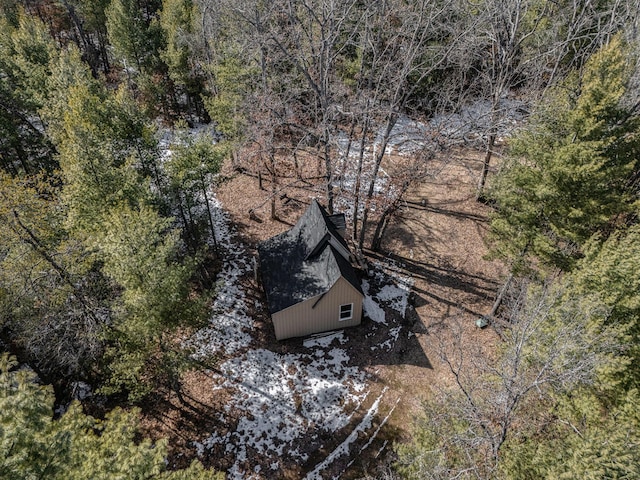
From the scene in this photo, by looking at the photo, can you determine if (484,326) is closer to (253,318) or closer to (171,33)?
(253,318)

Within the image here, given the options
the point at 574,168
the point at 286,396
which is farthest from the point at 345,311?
the point at 574,168

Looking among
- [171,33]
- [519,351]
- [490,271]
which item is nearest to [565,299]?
[519,351]

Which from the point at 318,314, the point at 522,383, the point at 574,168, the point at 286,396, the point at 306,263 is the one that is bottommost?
the point at 286,396

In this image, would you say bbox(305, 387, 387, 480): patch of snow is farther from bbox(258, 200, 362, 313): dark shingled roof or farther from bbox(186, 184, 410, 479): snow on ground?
bbox(258, 200, 362, 313): dark shingled roof

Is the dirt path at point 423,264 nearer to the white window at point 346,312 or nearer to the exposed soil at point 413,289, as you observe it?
the exposed soil at point 413,289

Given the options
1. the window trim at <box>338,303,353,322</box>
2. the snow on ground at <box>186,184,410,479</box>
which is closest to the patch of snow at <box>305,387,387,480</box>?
the snow on ground at <box>186,184,410,479</box>

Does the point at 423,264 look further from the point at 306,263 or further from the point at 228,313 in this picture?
the point at 228,313
